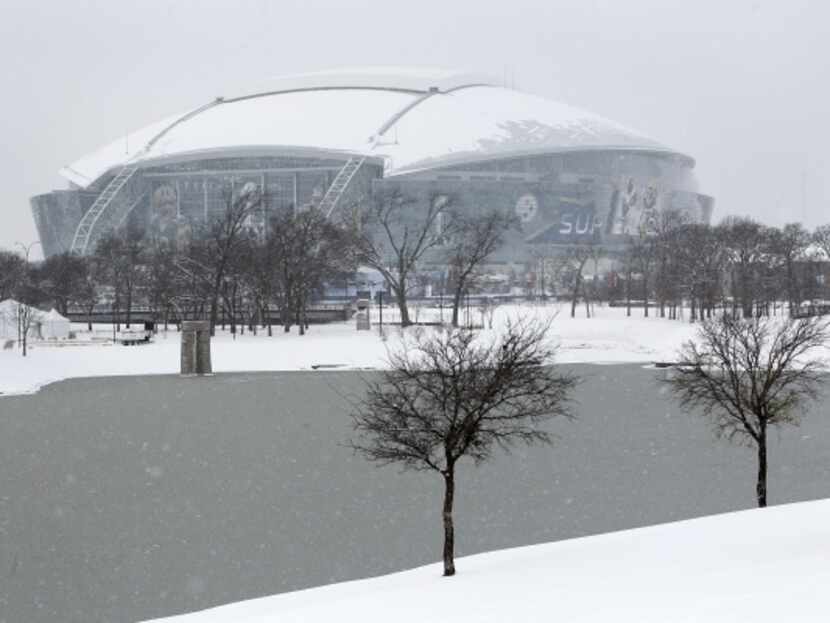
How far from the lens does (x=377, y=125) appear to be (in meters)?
128

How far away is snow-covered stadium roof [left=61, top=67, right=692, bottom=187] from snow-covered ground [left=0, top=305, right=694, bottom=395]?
217 ft

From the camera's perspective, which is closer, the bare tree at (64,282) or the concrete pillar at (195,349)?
the concrete pillar at (195,349)

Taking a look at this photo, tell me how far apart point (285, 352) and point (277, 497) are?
33212 mm

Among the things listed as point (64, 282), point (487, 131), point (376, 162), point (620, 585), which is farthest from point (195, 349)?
point (487, 131)

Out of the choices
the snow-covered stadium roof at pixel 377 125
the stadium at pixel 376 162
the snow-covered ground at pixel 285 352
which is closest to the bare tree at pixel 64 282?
the snow-covered ground at pixel 285 352

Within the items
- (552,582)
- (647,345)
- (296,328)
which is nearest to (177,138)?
(296,328)

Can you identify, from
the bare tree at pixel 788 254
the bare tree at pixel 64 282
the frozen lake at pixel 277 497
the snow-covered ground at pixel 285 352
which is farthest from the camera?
the bare tree at pixel 64 282

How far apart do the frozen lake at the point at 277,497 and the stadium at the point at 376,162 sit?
89798 mm

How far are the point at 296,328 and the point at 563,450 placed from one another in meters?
42.4

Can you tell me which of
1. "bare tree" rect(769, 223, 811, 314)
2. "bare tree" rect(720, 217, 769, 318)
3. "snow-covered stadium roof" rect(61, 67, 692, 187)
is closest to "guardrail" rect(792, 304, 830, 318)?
"bare tree" rect(769, 223, 811, 314)

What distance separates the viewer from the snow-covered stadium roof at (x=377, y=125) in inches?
4911

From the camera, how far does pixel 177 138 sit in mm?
132250

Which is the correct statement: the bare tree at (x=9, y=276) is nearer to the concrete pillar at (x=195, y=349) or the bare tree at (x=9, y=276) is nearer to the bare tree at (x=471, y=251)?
the bare tree at (x=471, y=251)

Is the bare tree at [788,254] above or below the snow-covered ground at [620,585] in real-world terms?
above
